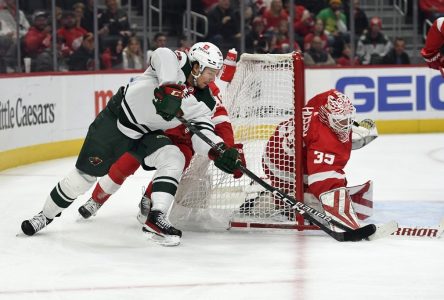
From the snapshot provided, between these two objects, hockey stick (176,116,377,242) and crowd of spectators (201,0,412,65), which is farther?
crowd of spectators (201,0,412,65)

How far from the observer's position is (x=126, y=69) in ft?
30.6

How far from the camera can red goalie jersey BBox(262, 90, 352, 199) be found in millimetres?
4836

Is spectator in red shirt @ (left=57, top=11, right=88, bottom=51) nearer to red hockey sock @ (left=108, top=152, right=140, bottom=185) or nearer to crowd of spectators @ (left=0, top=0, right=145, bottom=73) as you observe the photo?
crowd of spectators @ (left=0, top=0, right=145, bottom=73)

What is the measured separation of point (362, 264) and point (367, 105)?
6303 mm

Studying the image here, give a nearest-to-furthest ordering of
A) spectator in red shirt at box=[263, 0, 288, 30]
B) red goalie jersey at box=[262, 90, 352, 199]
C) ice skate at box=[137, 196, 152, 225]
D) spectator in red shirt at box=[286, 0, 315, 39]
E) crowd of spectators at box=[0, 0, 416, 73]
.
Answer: red goalie jersey at box=[262, 90, 352, 199], ice skate at box=[137, 196, 152, 225], crowd of spectators at box=[0, 0, 416, 73], spectator in red shirt at box=[263, 0, 288, 30], spectator in red shirt at box=[286, 0, 315, 39]

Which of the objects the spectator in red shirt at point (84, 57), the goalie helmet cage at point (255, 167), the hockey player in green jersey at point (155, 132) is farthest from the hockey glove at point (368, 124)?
the spectator in red shirt at point (84, 57)

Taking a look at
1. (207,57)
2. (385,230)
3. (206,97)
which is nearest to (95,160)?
(206,97)

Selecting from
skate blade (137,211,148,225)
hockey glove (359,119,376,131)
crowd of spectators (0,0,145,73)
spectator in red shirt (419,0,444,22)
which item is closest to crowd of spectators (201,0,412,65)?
spectator in red shirt (419,0,444,22)

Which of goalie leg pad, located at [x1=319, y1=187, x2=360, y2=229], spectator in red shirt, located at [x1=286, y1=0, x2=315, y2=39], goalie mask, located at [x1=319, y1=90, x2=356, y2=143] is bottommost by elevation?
goalie leg pad, located at [x1=319, y1=187, x2=360, y2=229]

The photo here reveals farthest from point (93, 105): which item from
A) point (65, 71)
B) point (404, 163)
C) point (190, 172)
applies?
point (190, 172)

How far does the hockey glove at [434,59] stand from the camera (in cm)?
536

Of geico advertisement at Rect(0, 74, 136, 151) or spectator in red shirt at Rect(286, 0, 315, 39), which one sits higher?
spectator in red shirt at Rect(286, 0, 315, 39)

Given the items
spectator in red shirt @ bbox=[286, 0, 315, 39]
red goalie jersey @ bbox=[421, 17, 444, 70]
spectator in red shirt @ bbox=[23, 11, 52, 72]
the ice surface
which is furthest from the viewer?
spectator in red shirt @ bbox=[286, 0, 315, 39]

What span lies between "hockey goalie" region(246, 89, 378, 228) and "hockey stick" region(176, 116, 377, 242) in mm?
87
